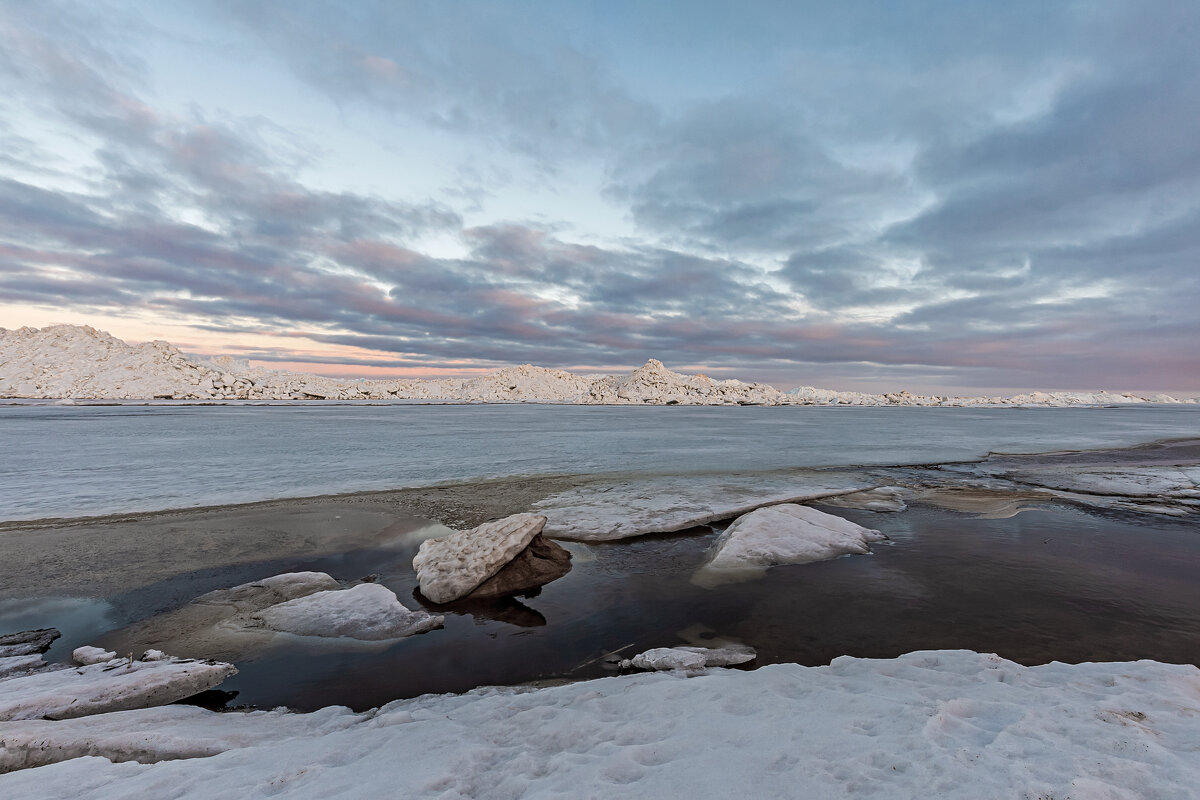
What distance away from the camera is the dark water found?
6.57m

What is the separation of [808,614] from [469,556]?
6160 mm

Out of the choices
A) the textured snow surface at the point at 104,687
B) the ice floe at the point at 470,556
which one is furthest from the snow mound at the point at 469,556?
the textured snow surface at the point at 104,687

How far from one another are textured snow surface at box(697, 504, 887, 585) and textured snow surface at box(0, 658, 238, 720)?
7.81 m

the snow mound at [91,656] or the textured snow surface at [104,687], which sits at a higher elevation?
the textured snow surface at [104,687]

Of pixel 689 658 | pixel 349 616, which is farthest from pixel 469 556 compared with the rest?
pixel 689 658

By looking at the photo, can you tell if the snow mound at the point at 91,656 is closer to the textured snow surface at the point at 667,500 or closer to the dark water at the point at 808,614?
the dark water at the point at 808,614

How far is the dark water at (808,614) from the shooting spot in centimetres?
657

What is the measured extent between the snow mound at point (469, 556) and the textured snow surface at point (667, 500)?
258 cm

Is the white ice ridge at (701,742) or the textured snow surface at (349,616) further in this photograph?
the textured snow surface at (349,616)

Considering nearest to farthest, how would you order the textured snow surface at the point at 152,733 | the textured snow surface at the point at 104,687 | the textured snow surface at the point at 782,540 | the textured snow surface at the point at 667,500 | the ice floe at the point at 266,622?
the textured snow surface at the point at 152,733 → the textured snow surface at the point at 104,687 → the ice floe at the point at 266,622 → the textured snow surface at the point at 782,540 → the textured snow surface at the point at 667,500

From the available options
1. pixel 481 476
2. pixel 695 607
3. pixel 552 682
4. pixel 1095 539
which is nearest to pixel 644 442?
pixel 481 476

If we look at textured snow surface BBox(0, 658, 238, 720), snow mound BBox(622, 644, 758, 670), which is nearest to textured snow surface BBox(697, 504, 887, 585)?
snow mound BBox(622, 644, 758, 670)

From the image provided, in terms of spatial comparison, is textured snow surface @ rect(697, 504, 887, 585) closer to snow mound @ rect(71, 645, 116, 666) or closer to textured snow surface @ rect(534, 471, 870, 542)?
textured snow surface @ rect(534, 471, 870, 542)

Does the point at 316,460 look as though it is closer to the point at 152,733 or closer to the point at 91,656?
the point at 91,656
